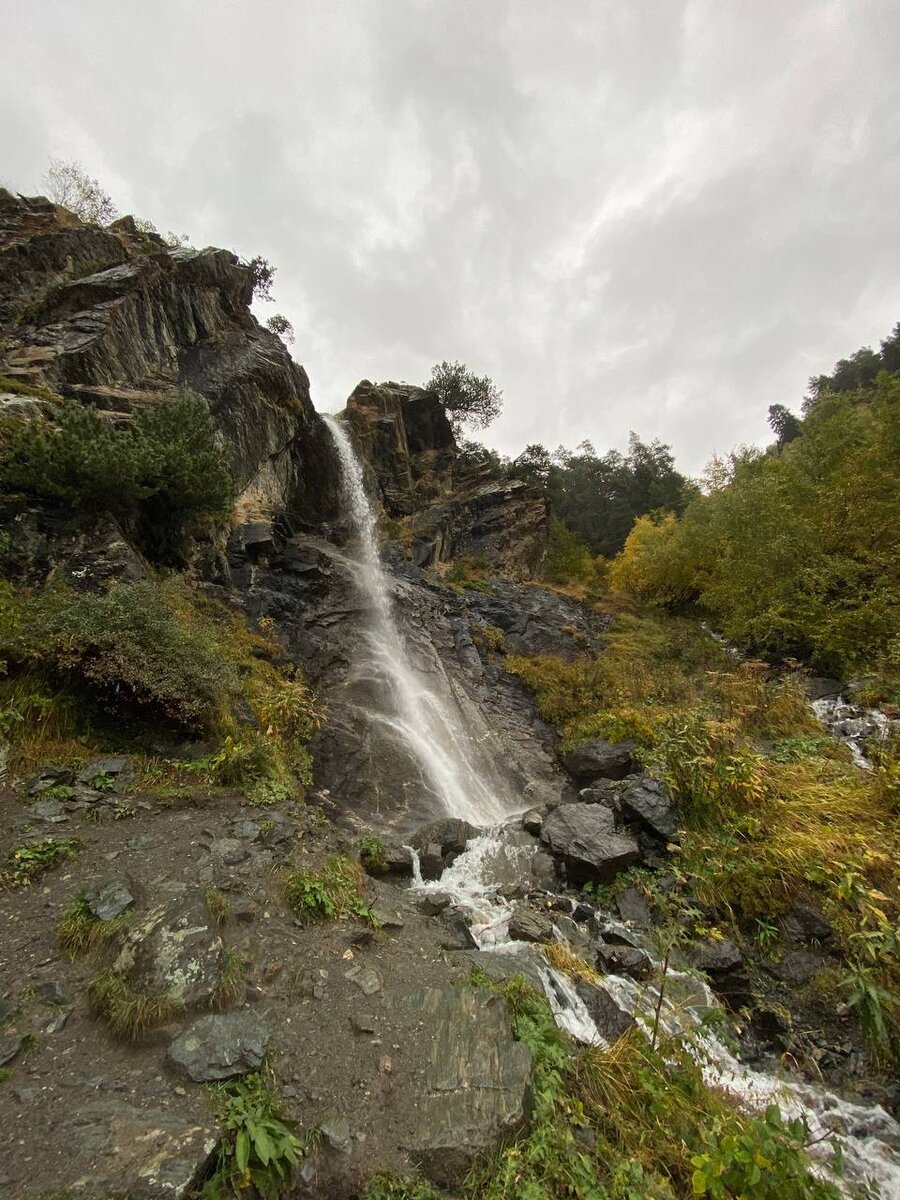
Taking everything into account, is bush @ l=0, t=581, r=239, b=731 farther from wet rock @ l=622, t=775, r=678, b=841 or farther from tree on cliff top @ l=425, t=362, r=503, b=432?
tree on cliff top @ l=425, t=362, r=503, b=432

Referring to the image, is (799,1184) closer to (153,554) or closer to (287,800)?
(287,800)

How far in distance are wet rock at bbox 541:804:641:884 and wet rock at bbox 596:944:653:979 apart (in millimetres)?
1509

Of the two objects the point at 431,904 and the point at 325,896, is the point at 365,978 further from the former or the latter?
the point at 431,904

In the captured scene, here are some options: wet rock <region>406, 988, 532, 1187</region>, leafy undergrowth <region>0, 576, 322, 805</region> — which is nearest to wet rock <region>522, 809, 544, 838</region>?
leafy undergrowth <region>0, 576, 322, 805</region>

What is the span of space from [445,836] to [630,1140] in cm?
538

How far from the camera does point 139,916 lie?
4258 mm

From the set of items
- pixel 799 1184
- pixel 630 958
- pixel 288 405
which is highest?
pixel 288 405

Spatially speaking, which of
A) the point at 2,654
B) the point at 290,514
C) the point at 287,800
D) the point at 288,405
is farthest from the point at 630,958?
the point at 288,405

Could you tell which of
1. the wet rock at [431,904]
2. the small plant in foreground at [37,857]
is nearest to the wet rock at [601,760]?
the wet rock at [431,904]

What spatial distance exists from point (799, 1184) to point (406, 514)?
88.6ft

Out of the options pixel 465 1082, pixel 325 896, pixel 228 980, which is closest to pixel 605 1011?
pixel 465 1082

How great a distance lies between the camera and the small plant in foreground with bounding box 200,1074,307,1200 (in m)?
2.72

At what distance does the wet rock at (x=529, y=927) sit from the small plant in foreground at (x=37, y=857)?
4983mm

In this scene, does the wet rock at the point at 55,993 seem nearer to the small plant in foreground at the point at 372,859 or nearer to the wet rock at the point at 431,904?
the wet rock at the point at 431,904
